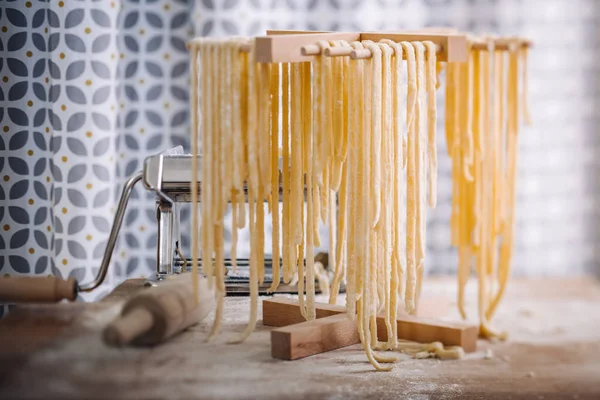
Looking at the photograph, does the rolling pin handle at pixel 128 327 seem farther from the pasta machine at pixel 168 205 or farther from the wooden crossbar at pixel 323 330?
the pasta machine at pixel 168 205

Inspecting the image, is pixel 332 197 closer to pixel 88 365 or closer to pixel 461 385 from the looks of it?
pixel 461 385

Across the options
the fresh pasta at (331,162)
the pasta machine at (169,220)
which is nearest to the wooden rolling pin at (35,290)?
the pasta machine at (169,220)

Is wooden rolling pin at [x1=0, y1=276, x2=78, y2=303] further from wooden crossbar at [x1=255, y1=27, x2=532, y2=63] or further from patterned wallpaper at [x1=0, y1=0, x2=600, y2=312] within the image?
wooden crossbar at [x1=255, y1=27, x2=532, y2=63]

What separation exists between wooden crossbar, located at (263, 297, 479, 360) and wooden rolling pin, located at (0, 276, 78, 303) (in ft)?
0.94

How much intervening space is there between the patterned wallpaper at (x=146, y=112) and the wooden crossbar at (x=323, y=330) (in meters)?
0.48

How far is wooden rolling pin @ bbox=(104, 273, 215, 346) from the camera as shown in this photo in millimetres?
669

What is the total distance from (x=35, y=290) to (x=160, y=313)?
0.82ft

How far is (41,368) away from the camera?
61 centimetres

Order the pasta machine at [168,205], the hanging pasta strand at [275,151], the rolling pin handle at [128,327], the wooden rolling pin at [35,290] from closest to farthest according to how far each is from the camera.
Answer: the rolling pin handle at [128,327], the wooden rolling pin at [35,290], the hanging pasta strand at [275,151], the pasta machine at [168,205]

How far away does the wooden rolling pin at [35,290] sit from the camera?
915 millimetres

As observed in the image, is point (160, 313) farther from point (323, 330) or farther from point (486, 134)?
point (486, 134)

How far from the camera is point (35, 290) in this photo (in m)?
0.92

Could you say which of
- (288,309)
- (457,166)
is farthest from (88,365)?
(457,166)

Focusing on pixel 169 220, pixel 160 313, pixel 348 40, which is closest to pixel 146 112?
pixel 169 220
